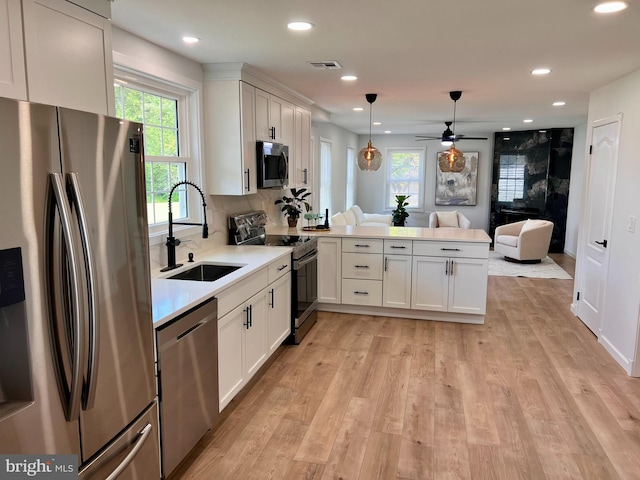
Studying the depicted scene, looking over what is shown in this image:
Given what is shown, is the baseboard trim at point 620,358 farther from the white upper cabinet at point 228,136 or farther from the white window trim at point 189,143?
the white window trim at point 189,143

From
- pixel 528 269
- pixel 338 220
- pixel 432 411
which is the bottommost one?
pixel 432 411

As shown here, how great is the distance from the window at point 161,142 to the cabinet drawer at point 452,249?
7.30 feet

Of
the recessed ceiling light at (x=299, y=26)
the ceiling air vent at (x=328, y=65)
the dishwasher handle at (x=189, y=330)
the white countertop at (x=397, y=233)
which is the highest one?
the ceiling air vent at (x=328, y=65)

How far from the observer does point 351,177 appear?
9.87 m

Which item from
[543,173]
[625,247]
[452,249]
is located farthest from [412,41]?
[543,173]

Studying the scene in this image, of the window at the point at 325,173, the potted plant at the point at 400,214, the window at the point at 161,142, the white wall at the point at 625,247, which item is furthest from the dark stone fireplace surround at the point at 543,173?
the window at the point at 161,142

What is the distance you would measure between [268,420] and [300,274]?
149cm

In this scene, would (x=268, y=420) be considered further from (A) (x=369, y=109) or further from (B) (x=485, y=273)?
(A) (x=369, y=109)

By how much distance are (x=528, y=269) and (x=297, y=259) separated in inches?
191

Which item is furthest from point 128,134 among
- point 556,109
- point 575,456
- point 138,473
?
point 556,109

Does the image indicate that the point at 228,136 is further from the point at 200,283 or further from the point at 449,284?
the point at 449,284

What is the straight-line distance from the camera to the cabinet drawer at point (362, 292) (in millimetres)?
4734

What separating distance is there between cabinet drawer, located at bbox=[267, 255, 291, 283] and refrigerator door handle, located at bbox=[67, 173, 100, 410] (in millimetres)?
1872

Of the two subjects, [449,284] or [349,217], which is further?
[349,217]
